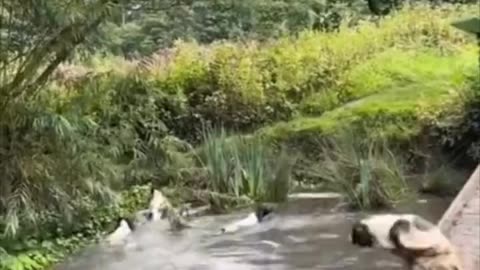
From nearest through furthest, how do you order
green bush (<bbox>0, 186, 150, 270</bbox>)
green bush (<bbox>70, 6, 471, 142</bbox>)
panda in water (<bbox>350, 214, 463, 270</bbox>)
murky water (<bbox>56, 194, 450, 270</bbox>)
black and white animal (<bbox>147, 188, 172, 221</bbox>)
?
panda in water (<bbox>350, 214, 463, 270</bbox>) < green bush (<bbox>0, 186, 150, 270</bbox>) < murky water (<bbox>56, 194, 450, 270</bbox>) < black and white animal (<bbox>147, 188, 172, 221</bbox>) < green bush (<bbox>70, 6, 471, 142</bbox>)

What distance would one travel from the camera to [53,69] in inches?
269

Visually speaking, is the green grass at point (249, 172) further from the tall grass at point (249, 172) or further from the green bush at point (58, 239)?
the green bush at point (58, 239)

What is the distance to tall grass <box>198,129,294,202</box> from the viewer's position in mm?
8125

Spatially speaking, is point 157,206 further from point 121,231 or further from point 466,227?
point 466,227

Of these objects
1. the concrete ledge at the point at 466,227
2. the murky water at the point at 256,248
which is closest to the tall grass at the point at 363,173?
the murky water at the point at 256,248

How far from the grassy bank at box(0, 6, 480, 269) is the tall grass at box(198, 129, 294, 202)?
1cm

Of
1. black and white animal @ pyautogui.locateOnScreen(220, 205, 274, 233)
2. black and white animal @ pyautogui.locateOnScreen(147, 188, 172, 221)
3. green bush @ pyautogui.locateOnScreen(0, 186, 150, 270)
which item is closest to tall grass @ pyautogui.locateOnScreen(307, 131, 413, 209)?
black and white animal @ pyautogui.locateOnScreen(220, 205, 274, 233)

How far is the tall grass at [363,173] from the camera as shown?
25.1 feet

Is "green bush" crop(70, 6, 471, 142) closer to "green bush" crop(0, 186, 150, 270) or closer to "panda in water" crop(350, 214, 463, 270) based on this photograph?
"green bush" crop(0, 186, 150, 270)

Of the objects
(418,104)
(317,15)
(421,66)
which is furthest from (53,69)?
(317,15)

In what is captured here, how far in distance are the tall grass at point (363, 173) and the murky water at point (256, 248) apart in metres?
0.19

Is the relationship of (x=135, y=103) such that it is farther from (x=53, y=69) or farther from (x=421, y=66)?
(x=421, y=66)

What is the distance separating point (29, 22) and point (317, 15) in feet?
22.5

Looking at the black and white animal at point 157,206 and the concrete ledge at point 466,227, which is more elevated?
the concrete ledge at point 466,227
